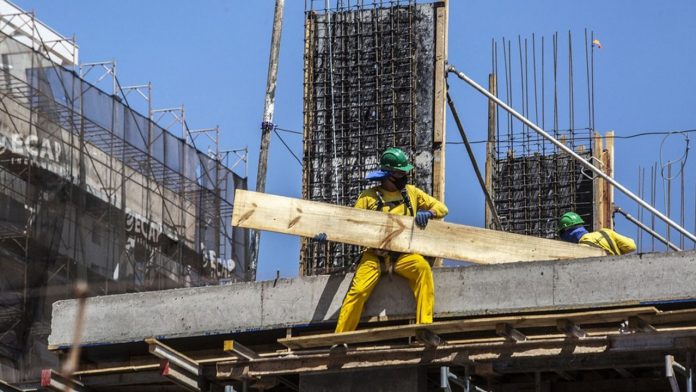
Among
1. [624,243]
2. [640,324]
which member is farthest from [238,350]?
[624,243]

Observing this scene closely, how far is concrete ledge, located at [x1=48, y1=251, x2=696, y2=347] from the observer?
13.7 metres

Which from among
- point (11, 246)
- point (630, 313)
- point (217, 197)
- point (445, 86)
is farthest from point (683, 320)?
point (217, 197)

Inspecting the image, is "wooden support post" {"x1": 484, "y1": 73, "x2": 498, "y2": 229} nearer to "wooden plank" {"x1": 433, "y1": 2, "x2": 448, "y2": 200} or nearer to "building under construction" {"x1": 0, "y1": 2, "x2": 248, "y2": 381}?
"wooden plank" {"x1": 433, "y1": 2, "x2": 448, "y2": 200}

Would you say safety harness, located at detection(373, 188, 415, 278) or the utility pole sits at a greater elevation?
the utility pole

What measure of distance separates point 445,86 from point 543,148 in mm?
6421

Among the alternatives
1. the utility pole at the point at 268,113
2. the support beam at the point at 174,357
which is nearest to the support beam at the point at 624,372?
the support beam at the point at 174,357

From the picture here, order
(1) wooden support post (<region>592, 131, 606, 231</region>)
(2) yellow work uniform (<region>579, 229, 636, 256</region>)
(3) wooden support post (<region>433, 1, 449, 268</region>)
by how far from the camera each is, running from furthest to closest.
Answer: (1) wooden support post (<region>592, 131, 606, 231</region>) → (3) wooden support post (<region>433, 1, 449, 268</region>) → (2) yellow work uniform (<region>579, 229, 636, 256</region>)

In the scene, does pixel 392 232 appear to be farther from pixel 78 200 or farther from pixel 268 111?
pixel 78 200

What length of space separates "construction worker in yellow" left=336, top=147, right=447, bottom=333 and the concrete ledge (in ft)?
0.91

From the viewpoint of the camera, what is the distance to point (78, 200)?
3128 cm

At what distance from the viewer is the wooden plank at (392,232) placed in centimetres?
1457

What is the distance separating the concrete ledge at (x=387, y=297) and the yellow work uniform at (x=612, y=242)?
1.76 m

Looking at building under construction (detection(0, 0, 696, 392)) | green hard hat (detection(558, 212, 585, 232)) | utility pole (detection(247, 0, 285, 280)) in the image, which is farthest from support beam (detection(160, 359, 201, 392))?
utility pole (detection(247, 0, 285, 280))

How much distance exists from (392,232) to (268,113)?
1021cm
